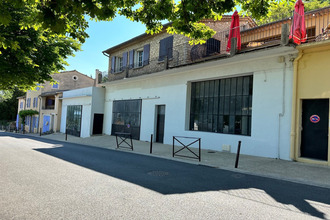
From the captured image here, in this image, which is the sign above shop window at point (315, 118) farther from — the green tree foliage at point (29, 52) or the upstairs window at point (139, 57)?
the upstairs window at point (139, 57)

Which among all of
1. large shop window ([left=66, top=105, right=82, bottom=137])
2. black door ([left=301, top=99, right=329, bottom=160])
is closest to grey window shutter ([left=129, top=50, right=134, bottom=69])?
large shop window ([left=66, top=105, right=82, bottom=137])

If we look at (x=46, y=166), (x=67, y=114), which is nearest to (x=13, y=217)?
(x=46, y=166)

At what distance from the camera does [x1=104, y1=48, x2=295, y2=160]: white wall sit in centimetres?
993

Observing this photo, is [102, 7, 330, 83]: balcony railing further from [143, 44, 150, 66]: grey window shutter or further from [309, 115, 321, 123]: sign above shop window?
[309, 115, 321, 123]: sign above shop window

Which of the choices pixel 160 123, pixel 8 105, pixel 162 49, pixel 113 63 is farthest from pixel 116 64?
pixel 8 105

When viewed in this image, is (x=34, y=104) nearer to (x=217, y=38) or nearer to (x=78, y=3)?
(x=217, y=38)

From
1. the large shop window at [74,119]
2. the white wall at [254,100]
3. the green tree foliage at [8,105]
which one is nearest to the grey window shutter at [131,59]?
the white wall at [254,100]

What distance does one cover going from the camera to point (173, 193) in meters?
4.98

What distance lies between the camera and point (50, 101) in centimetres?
3547

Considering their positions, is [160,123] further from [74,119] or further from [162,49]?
[74,119]

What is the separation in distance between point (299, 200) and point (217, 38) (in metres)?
12.4

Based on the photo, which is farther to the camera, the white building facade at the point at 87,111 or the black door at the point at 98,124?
the black door at the point at 98,124

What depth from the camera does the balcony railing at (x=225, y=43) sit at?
11062 mm

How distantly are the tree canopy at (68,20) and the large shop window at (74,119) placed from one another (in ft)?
43.8
